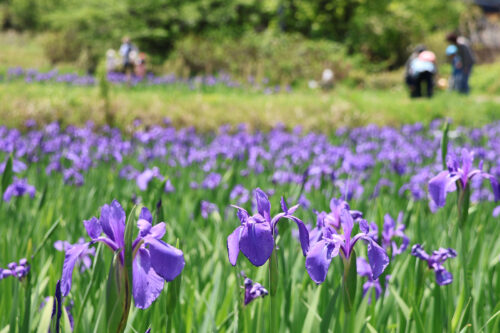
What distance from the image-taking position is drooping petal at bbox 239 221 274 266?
2.51ft

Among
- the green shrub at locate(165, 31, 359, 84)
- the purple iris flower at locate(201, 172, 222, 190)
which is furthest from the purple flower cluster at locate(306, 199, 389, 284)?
the green shrub at locate(165, 31, 359, 84)

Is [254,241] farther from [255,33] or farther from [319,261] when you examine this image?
[255,33]

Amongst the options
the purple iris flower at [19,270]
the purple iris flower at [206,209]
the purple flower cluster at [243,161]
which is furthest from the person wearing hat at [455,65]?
the purple iris flower at [19,270]

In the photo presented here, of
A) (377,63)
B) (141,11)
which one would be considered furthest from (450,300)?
(377,63)

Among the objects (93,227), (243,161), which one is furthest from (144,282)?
(243,161)

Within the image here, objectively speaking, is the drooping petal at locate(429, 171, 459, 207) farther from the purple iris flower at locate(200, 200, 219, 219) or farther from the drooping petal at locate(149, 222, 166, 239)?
the purple iris flower at locate(200, 200, 219, 219)

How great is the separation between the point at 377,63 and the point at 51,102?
1588 centimetres

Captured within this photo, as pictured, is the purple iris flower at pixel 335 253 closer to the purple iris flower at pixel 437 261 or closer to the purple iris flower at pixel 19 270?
the purple iris flower at pixel 437 261

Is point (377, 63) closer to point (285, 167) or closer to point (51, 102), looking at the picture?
point (51, 102)

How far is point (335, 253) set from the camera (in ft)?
2.69

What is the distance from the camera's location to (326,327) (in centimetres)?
101

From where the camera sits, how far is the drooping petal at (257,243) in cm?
77

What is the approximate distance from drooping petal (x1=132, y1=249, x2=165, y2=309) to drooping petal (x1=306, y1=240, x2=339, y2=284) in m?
0.24

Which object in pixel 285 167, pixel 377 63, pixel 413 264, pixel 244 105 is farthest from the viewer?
pixel 377 63
